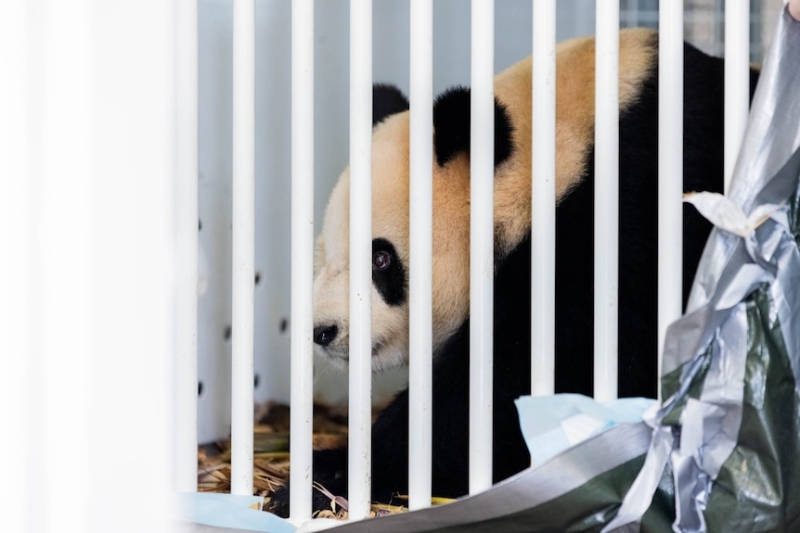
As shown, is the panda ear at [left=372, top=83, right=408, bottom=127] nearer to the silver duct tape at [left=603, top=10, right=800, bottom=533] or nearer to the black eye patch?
the black eye patch

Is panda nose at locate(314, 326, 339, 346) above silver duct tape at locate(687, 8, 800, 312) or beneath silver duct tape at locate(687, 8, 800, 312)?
beneath

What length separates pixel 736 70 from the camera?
1062mm

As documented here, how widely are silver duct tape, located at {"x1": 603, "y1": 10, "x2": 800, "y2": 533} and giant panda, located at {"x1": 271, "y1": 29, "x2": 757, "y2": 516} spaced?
1.62 ft

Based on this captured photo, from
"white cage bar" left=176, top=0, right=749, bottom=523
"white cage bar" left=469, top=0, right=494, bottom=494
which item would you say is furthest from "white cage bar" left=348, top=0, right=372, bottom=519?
"white cage bar" left=469, top=0, right=494, bottom=494

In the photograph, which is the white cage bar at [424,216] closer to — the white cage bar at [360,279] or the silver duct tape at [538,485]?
the white cage bar at [360,279]

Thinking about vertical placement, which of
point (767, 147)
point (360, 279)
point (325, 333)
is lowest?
point (325, 333)

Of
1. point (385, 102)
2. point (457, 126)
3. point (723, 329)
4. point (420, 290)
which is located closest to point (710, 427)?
point (723, 329)

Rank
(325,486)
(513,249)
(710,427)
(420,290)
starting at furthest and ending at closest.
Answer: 1. (513,249)
2. (325,486)
3. (420,290)
4. (710,427)

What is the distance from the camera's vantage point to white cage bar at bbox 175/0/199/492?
116cm

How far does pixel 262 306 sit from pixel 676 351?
1.32m

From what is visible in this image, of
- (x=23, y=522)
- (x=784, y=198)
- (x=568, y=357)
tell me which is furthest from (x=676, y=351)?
(x=23, y=522)

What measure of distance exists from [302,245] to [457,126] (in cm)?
50

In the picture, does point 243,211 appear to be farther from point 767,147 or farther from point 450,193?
point 767,147

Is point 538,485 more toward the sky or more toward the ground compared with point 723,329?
more toward the ground
